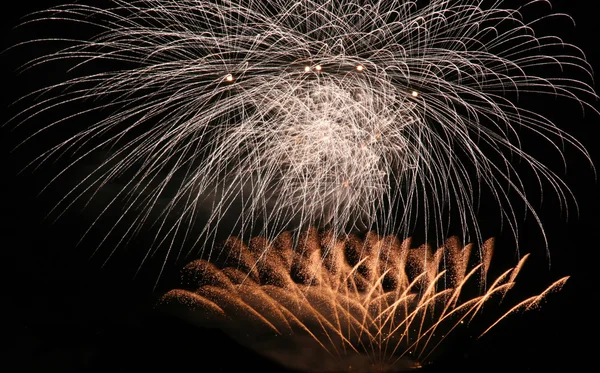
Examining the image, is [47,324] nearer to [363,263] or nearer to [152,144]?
[152,144]

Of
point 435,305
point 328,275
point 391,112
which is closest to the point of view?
point 391,112

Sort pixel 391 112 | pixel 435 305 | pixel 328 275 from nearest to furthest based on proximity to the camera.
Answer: pixel 391 112
pixel 435 305
pixel 328 275

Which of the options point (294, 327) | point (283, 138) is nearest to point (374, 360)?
point (294, 327)

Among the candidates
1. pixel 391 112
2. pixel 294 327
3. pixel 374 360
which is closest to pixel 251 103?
pixel 391 112

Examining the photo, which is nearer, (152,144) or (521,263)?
(152,144)

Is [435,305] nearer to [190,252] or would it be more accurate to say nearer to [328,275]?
[328,275]

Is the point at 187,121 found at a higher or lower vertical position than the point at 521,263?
Result: higher

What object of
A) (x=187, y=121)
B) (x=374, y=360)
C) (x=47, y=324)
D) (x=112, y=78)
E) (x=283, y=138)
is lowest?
(x=374, y=360)
